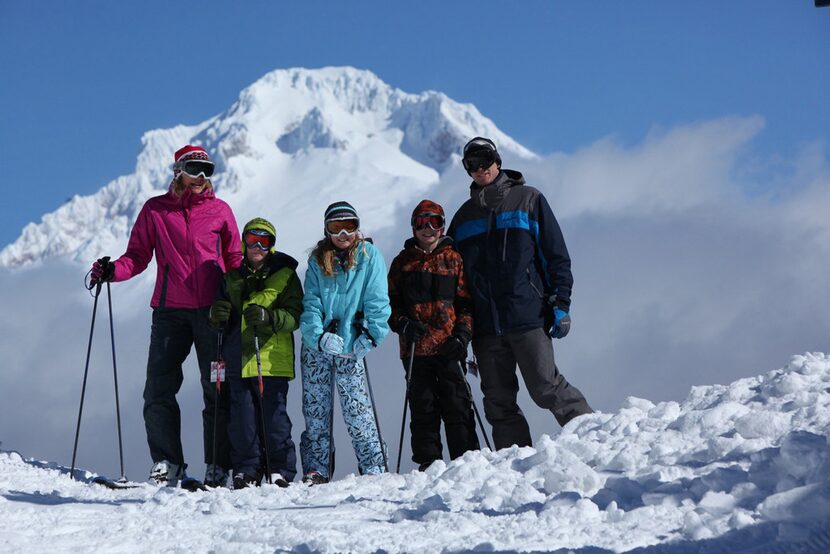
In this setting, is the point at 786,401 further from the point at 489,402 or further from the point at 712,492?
the point at 489,402

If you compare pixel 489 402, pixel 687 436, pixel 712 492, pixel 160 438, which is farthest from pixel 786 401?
pixel 160 438

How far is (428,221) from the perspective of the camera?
7.79 m

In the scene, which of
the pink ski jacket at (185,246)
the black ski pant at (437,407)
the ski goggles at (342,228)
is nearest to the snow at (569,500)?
the black ski pant at (437,407)

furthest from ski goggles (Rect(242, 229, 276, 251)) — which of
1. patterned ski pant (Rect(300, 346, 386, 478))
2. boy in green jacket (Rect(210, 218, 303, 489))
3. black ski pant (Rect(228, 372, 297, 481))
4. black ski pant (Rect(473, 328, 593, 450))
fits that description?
black ski pant (Rect(473, 328, 593, 450))

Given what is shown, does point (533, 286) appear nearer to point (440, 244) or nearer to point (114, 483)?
point (440, 244)

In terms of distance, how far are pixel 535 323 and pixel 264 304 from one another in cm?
209

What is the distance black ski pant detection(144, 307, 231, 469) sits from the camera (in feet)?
25.4

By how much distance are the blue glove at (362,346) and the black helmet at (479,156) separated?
156 centimetres

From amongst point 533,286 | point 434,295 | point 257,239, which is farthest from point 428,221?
point 257,239

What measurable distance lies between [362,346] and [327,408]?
545 millimetres

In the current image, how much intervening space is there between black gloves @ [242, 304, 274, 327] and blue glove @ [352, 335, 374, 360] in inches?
27.2

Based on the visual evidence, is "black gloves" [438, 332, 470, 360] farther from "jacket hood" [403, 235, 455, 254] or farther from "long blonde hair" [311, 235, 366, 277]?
"long blonde hair" [311, 235, 366, 277]

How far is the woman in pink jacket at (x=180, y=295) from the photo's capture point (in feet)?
25.4

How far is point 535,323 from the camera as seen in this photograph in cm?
755
